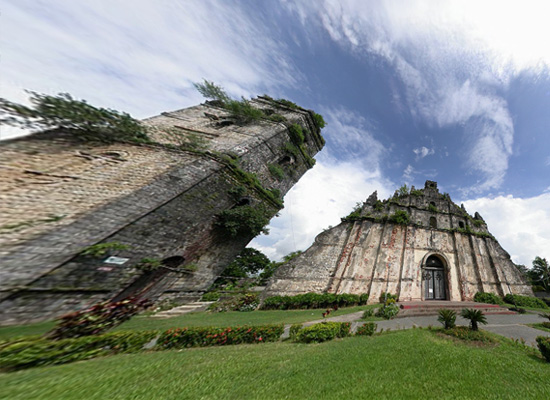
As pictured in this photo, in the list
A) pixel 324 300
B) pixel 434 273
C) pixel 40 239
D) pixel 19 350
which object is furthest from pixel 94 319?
pixel 434 273

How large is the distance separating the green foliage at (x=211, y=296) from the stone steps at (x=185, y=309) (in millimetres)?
169

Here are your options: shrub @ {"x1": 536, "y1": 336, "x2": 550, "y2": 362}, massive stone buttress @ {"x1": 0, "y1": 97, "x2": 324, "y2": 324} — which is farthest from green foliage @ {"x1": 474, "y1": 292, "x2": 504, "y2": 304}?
massive stone buttress @ {"x1": 0, "y1": 97, "x2": 324, "y2": 324}

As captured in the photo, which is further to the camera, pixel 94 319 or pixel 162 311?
pixel 162 311

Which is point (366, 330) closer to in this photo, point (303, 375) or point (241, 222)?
point (303, 375)

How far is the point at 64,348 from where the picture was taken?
12.4ft

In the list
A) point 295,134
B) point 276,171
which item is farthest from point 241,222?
point 295,134

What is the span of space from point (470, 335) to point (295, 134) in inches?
592

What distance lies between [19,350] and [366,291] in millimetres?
13694

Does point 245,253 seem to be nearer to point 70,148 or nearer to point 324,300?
point 324,300

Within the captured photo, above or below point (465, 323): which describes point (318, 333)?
below

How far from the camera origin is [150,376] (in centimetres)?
324

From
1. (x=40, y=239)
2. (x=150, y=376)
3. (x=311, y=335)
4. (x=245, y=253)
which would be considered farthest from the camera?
(x=245, y=253)

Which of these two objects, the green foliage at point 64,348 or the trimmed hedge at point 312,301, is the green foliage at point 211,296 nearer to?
the trimmed hedge at point 312,301

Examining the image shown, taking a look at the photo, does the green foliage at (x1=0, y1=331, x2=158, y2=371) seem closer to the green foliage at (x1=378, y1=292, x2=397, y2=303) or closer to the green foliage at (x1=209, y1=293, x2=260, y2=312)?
the green foliage at (x1=209, y1=293, x2=260, y2=312)
